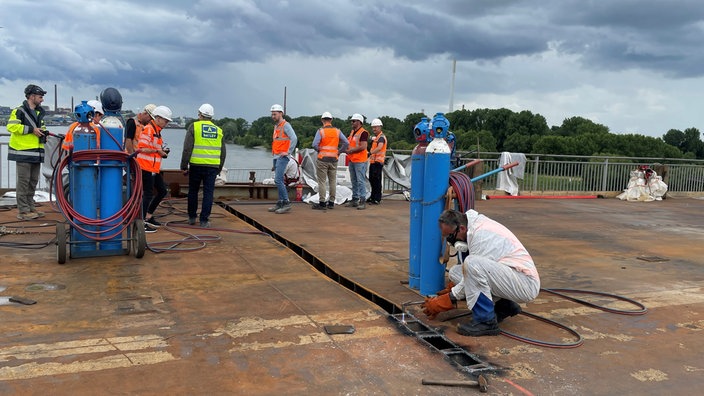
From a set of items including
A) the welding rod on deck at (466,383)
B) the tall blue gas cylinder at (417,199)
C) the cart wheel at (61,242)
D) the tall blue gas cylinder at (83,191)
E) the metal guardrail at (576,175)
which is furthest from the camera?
the metal guardrail at (576,175)

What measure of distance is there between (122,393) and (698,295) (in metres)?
4.88

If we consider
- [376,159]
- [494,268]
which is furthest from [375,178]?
[494,268]

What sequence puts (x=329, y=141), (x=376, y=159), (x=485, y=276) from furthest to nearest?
(x=376, y=159)
(x=329, y=141)
(x=485, y=276)

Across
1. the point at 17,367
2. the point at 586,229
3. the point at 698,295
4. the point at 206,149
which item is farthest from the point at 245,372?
the point at 586,229

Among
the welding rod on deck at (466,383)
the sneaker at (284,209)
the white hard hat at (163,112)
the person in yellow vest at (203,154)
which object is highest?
the white hard hat at (163,112)

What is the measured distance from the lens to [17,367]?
3027mm

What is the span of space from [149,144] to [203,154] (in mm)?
704

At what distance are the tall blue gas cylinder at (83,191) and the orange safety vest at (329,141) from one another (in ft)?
15.2

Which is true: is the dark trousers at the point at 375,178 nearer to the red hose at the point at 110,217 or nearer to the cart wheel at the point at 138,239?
the red hose at the point at 110,217

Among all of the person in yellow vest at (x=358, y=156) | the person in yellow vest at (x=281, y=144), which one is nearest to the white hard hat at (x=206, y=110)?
the person in yellow vest at (x=281, y=144)

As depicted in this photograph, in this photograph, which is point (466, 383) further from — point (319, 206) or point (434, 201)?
point (319, 206)

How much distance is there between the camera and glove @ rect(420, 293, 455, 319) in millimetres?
3992

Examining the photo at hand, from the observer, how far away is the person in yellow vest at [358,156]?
1030 cm

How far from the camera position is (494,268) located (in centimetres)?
382
